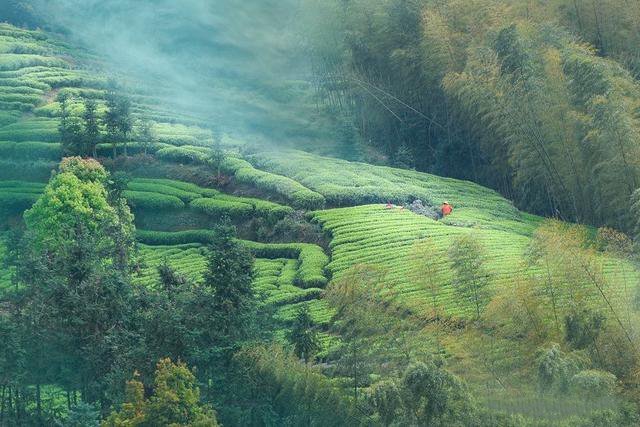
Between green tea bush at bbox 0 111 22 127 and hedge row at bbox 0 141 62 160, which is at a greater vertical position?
green tea bush at bbox 0 111 22 127

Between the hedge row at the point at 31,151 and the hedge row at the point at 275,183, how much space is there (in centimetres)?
986

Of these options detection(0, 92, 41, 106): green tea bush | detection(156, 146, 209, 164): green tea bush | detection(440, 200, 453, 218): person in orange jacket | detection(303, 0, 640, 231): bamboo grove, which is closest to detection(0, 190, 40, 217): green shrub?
detection(156, 146, 209, 164): green tea bush

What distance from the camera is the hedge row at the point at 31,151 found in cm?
6175

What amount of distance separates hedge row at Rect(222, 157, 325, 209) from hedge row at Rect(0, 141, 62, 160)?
388 inches

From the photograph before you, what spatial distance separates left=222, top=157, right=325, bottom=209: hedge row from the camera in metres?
53.5

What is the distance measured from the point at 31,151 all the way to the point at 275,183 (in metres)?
15.4

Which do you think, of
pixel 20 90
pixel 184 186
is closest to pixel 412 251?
pixel 184 186

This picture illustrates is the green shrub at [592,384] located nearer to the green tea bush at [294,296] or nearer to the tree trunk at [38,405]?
the green tea bush at [294,296]

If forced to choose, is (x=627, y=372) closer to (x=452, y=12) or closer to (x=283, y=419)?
(x=283, y=419)

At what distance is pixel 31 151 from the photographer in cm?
6209

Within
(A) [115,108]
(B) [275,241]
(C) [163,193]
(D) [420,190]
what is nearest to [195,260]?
(B) [275,241]

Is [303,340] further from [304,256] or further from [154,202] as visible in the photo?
[154,202]

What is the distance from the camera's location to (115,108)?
204ft

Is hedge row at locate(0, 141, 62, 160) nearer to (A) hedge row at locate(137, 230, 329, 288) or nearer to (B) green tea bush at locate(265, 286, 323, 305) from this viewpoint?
(A) hedge row at locate(137, 230, 329, 288)
